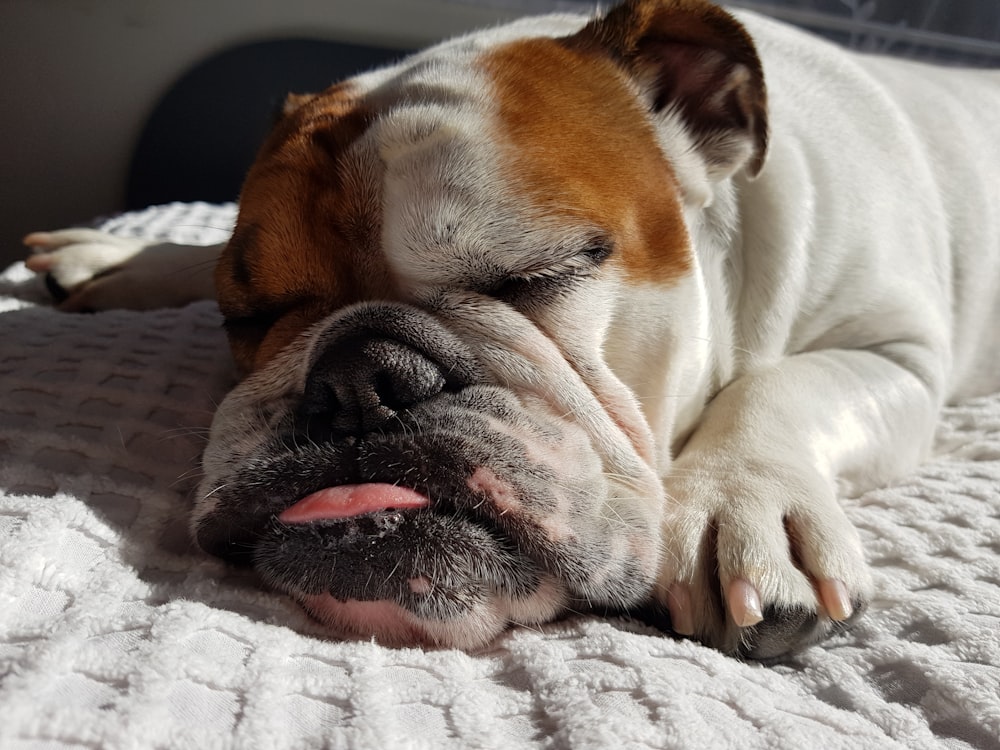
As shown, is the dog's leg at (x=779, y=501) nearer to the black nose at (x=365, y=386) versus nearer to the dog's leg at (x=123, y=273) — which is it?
the black nose at (x=365, y=386)

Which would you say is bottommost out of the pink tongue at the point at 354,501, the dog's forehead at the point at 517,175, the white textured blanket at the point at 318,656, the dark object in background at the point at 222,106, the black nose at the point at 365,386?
the dark object in background at the point at 222,106

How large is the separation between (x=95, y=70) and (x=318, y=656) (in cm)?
263

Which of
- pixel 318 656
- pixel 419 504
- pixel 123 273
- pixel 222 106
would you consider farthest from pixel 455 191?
pixel 222 106

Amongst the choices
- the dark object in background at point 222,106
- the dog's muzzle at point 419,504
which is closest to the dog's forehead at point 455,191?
the dog's muzzle at point 419,504

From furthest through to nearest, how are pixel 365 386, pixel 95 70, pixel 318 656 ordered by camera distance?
pixel 95 70
pixel 365 386
pixel 318 656

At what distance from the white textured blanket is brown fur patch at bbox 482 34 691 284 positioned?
461 millimetres

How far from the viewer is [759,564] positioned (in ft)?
2.84

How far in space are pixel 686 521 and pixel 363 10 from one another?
2.45 meters

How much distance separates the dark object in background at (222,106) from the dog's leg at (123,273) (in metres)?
1.07

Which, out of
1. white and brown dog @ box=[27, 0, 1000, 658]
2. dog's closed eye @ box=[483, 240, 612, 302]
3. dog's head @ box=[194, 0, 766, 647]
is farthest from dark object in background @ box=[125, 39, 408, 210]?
dog's closed eye @ box=[483, 240, 612, 302]

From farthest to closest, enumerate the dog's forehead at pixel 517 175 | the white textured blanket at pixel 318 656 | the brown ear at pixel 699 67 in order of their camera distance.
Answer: the brown ear at pixel 699 67
the dog's forehead at pixel 517 175
the white textured blanket at pixel 318 656

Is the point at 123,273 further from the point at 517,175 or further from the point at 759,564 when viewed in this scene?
the point at 759,564

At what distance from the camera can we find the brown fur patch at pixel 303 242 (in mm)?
1011

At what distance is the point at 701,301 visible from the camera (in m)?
1.13
